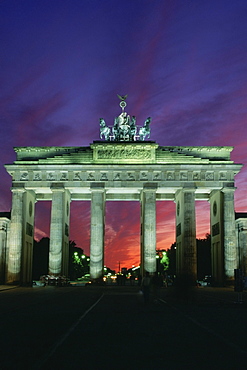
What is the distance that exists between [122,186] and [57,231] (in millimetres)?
10635

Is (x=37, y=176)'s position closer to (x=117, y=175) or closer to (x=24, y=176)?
(x=24, y=176)

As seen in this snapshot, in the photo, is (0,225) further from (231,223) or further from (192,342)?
(192,342)

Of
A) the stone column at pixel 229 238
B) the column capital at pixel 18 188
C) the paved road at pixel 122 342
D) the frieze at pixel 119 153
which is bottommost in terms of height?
the paved road at pixel 122 342

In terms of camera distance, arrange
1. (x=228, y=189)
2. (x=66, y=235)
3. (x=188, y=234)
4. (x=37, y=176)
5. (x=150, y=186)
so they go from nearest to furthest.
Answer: (x=188, y=234) < (x=228, y=189) < (x=150, y=186) < (x=37, y=176) < (x=66, y=235)

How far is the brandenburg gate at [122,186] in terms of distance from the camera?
66.1 m

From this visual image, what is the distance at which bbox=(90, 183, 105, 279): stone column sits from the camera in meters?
66.1

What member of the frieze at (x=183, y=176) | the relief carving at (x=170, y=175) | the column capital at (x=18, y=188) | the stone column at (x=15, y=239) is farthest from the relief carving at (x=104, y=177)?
the stone column at (x=15, y=239)

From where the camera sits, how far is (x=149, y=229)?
220 feet

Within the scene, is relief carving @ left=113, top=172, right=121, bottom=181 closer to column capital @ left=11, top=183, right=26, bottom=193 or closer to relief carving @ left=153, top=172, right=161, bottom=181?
relief carving @ left=153, top=172, right=161, bottom=181

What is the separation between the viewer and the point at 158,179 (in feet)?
223

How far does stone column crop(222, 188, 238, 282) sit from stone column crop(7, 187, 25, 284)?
1064 inches

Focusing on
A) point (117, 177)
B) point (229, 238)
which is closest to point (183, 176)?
point (117, 177)

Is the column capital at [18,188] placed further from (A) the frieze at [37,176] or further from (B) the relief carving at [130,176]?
(B) the relief carving at [130,176]

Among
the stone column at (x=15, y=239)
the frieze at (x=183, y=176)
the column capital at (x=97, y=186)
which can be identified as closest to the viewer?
the stone column at (x=15, y=239)
